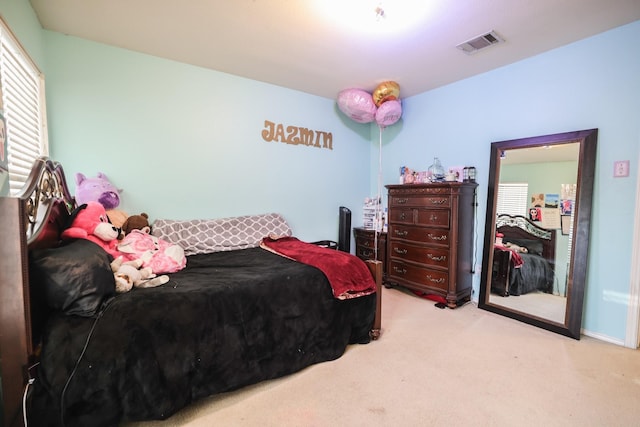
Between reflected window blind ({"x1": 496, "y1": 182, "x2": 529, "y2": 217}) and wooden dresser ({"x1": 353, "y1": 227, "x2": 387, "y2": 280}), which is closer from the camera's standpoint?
reflected window blind ({"x1": 496, "y1": 182, "x2": 529, "y2": 217})

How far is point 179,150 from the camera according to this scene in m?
2.72

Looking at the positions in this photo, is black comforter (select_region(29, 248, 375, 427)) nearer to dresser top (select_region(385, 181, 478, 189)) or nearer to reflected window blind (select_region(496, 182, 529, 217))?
dresser top (select_region(385, 181, 478, 189))

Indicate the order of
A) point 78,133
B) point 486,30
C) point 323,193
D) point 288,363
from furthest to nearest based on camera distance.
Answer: point 323,193 < point 78,133 < point 486,30 < point 288,363

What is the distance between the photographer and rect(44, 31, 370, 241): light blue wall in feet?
7.55

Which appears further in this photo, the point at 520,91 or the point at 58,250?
the point at 520,91

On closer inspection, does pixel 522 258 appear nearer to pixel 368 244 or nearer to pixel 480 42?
pixel 368 244

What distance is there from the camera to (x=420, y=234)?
3.01m

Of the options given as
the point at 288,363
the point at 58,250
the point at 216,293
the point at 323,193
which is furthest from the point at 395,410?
the point at 323,193

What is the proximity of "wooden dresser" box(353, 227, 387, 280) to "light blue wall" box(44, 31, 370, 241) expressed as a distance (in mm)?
375

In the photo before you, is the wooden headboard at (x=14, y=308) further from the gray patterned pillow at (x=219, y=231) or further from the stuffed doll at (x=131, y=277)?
the gray patterned pillow at (x=219, y=231)

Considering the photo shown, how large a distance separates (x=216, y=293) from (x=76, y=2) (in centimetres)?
212

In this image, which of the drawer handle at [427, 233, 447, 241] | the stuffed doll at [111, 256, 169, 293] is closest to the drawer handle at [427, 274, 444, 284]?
the drawer handle at [427, 233, 447, 241]

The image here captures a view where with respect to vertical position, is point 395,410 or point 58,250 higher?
point 58,250

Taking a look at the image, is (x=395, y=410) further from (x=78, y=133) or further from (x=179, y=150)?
(x=78, y=133)
